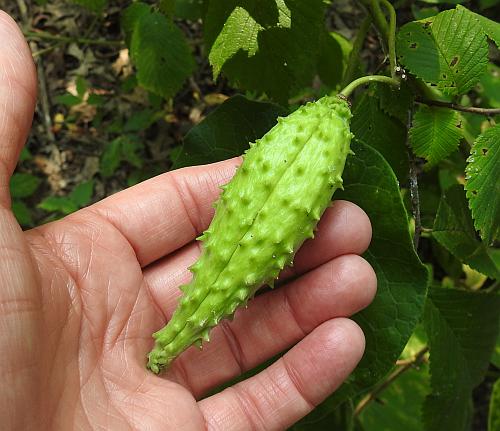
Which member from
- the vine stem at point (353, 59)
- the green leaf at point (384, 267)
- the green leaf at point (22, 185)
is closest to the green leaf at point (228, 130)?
the vine stem at point (353, 59)

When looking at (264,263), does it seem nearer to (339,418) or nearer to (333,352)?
(333,352)

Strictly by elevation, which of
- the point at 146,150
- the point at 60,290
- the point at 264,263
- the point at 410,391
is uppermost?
the point at 264,263

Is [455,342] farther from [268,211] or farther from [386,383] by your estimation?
[268,211]

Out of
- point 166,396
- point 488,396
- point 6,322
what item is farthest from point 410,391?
point 6,322

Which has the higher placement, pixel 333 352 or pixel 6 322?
pixel 6 322

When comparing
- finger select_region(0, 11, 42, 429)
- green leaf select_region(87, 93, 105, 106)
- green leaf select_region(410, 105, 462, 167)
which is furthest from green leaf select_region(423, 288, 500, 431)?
green leaf select_region(87, 93, 105, 106)

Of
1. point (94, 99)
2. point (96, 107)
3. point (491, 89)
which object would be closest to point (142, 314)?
point (94, 99)

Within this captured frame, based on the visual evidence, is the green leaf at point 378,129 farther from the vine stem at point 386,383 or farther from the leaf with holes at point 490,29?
the vine stem at point 386,383
